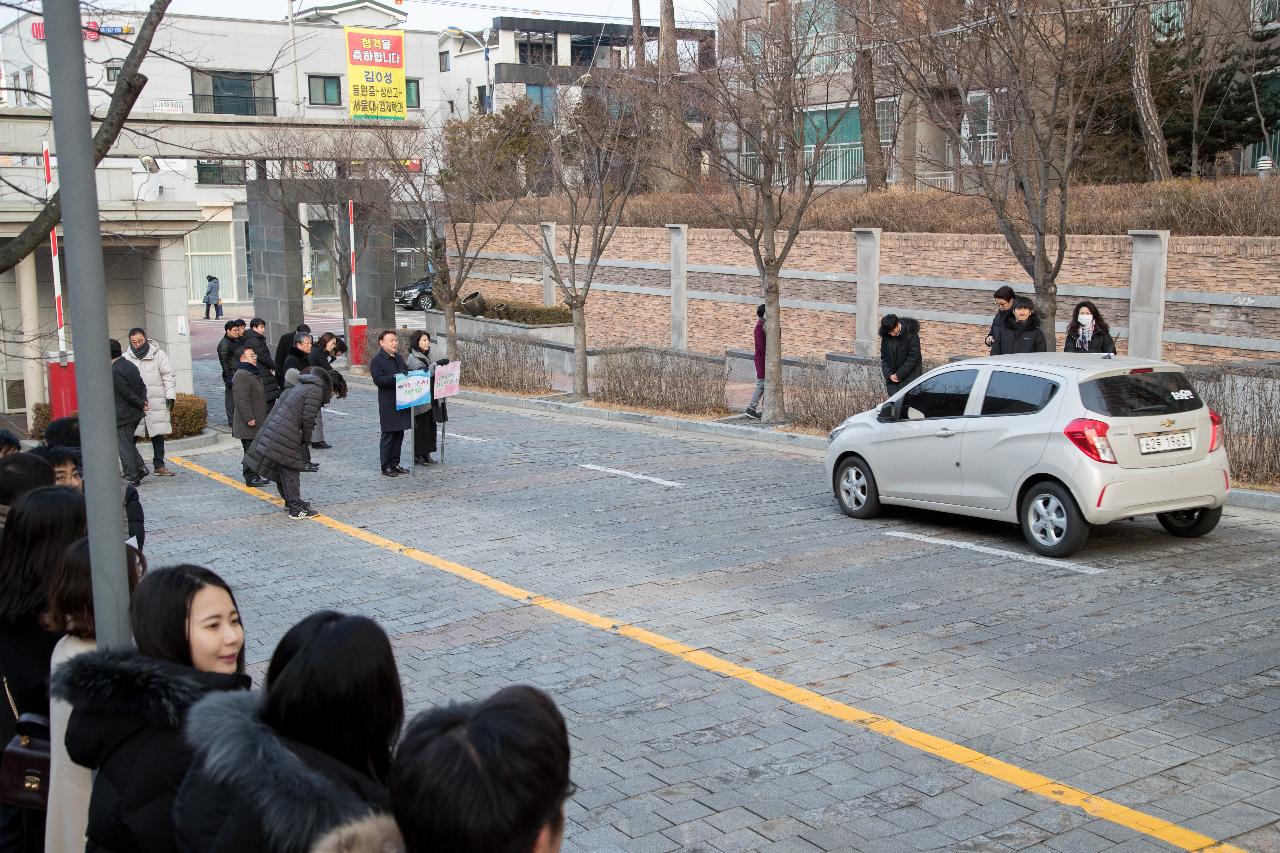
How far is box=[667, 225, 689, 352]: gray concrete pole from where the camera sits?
30.4m

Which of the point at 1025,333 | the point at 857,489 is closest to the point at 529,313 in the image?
the point at 1025,333

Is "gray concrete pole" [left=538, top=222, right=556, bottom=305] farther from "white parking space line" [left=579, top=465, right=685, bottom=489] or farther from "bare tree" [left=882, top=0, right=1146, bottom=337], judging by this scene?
"white parking space line" [left=579, top=465, right=685, bottom=489]

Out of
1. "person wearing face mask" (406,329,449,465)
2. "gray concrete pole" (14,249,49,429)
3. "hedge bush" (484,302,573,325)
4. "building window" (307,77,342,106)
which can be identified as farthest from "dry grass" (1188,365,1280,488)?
"building window" (307,77,342,106)

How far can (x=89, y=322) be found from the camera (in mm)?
3791

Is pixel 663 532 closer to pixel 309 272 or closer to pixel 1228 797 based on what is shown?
pixel 1228 797

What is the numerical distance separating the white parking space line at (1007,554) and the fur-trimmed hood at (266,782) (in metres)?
8.21

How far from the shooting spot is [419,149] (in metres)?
31.1

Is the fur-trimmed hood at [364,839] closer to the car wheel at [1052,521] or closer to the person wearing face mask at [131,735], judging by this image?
the person wearing face mask at [131,735]

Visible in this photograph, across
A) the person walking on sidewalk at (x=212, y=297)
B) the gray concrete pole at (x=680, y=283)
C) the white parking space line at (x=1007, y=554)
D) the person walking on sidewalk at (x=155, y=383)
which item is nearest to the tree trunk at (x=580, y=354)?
the gray concrete pole at (x=680, y=283)

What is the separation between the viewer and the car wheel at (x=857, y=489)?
12.3m

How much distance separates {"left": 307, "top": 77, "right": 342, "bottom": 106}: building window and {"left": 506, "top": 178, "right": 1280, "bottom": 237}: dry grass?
103ft

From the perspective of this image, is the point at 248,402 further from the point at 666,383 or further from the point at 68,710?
the point at 68,710

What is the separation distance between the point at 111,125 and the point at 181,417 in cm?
1224

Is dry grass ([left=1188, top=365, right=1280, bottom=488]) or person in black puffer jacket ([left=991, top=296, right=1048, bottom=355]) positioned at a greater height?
person in black puffer jacket ([left=991, top=296, right=1048, bottom=355])
